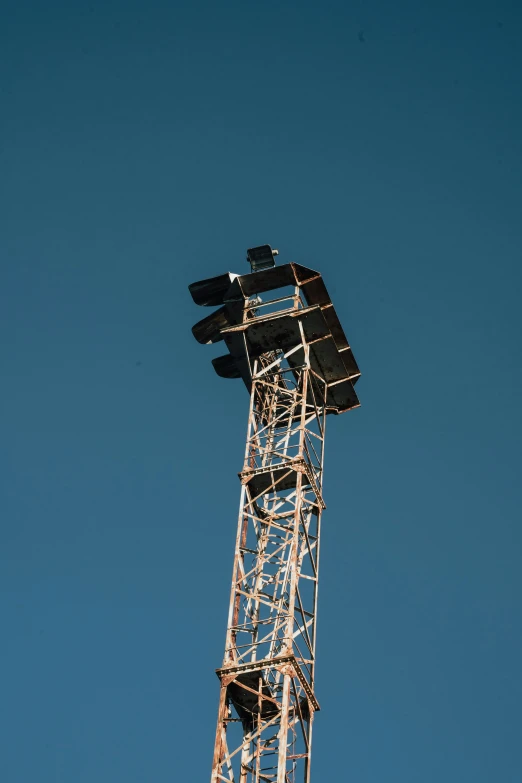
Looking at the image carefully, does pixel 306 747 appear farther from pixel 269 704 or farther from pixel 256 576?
pixel 256 576

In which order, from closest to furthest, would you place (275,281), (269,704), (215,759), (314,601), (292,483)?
(215,759) → (269,704) → (314,601) → (292,483) → (275,281)

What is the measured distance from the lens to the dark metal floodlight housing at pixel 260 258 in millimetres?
33812

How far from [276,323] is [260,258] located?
1805 millimetres

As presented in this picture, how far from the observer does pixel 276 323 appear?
3344 centimetres

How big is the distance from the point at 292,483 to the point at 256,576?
261 cm

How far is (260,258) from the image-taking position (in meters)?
33.9

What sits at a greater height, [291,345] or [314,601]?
[291,345]

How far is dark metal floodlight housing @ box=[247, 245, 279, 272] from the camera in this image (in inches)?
1331

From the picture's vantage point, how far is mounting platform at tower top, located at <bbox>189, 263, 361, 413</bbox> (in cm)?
3344

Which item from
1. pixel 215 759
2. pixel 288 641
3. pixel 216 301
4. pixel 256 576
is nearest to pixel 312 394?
pixel 216 301

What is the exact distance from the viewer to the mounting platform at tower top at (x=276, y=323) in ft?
110

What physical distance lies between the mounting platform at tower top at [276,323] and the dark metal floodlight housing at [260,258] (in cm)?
43

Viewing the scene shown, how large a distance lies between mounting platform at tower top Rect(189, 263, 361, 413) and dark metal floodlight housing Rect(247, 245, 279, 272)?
1.42 feet

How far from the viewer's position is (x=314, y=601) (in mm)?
29531
